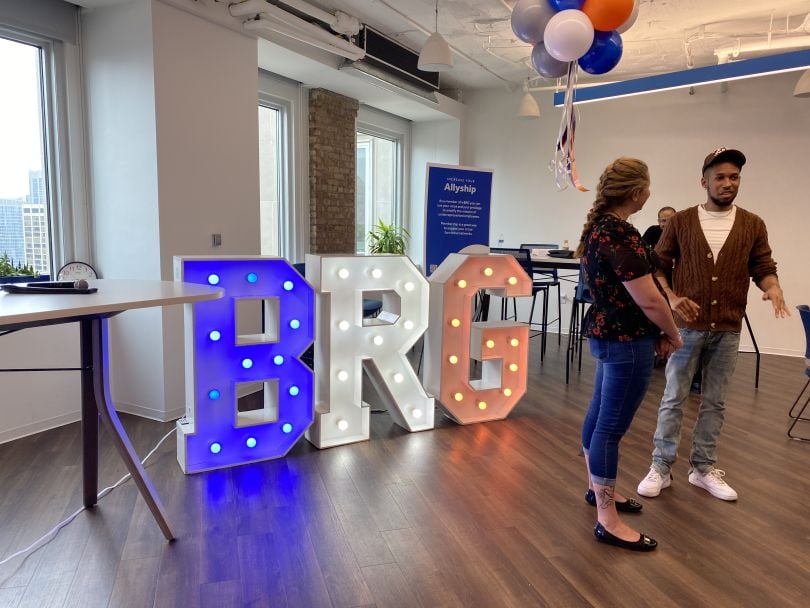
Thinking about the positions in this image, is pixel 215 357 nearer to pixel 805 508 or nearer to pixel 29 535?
pixel 29 535

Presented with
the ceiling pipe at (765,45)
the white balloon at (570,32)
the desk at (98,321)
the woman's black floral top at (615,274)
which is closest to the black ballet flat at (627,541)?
the woman's black floral top at (615,274)

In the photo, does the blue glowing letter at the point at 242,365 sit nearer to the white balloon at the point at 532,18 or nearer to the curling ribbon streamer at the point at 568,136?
the curling ribbon streamer at the point at 568,136

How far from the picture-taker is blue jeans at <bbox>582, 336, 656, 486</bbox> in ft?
7.08

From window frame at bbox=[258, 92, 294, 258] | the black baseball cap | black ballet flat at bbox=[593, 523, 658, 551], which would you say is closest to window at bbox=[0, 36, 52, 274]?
window frame at bbox=[258, 92, 294, 258]

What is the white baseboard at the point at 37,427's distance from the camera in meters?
3.34

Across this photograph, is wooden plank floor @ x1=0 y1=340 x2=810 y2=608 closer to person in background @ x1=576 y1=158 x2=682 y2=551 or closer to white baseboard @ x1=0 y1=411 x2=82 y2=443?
white baseboard @ x1=0 y1=411 x2=82 y2=443

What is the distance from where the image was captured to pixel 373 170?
7719mm

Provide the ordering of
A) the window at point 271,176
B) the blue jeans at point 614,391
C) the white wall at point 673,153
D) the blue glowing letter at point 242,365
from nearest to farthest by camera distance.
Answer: the blue jeans at point 614,391 < the blue glowing letter at point 242,365 < the window at point 271,176 < the white wall at point 673,153

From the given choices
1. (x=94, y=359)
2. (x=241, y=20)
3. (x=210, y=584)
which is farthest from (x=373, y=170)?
(x=210, y=584)

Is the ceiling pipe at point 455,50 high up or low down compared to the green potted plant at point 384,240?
up

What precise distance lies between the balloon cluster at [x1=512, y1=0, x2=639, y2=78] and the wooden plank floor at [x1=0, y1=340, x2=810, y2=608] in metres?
2.32

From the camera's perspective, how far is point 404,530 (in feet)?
7.91

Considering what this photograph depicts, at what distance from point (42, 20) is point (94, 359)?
2456 millimetres

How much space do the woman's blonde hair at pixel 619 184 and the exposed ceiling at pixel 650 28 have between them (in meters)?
3.10
